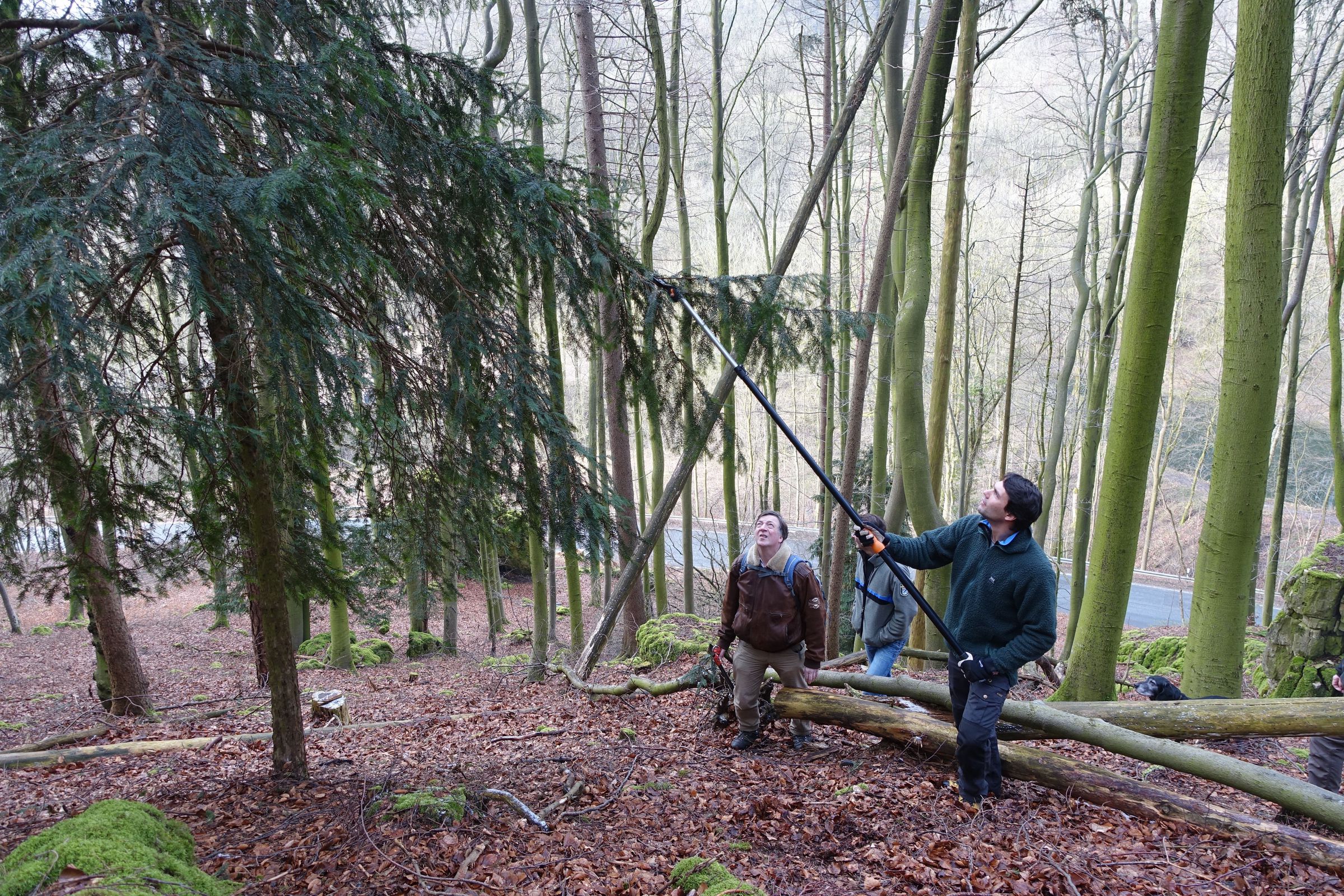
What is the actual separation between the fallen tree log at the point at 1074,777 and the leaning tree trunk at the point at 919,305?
114 inches

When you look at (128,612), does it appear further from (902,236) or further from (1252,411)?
(1252,411)

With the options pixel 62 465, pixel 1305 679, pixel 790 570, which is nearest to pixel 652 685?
pixel 790 570

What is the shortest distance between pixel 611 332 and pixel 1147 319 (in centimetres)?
373

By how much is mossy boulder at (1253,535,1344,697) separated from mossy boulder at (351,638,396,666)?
40.6ft

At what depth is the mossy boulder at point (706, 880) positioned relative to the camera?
2764 mm

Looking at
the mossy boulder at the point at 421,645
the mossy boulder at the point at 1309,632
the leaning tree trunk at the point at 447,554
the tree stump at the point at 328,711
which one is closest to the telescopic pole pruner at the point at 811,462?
the leaning tree trunk at the point at 447,554

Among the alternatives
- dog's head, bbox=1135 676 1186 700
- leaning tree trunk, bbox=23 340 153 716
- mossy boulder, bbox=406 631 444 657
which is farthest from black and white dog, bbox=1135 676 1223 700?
mossy boulder, bbox=406 631 444 657

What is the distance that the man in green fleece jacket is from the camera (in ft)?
12.0

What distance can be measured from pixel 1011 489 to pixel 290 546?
4105 mm

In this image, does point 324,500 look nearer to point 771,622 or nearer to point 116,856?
point 116,856

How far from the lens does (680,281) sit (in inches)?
185

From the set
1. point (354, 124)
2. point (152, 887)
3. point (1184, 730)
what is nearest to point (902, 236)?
point (1184, 730)

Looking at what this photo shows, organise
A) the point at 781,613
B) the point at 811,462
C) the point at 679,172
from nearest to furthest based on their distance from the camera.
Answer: the point at 811,462
the point at 781,613
the point at 679,172

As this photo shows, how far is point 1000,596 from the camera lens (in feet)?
12.3
